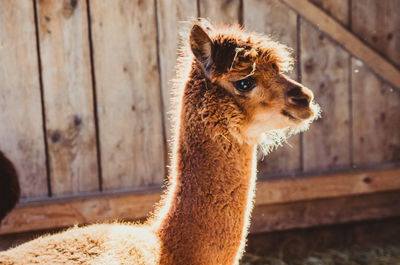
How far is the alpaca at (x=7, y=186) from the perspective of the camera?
1640 millimetres

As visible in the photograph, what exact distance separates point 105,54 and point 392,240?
120 inches

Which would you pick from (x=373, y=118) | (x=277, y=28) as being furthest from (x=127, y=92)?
(x=373, y=118)

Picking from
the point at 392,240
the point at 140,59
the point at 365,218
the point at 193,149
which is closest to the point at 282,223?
the point at 365,218

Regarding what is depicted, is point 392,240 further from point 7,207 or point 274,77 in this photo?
point 7,207

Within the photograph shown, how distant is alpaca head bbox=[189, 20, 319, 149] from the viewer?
1.73m

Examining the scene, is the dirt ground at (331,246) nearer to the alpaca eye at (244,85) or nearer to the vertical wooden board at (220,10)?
the vertical wooden board at (220,10)

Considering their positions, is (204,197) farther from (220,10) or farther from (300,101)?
(220,10)

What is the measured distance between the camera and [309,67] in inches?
135

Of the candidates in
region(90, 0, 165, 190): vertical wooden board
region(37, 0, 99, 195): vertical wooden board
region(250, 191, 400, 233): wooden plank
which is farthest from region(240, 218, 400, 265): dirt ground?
region(37, 0, 99, 195): vertical wooden board

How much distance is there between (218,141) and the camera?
1.74 meters

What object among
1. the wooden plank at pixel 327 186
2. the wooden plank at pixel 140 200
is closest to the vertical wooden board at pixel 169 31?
the wooden plank at pixel 140 200

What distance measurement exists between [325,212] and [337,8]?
1.78 meters

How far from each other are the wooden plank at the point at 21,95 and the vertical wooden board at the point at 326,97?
2138mm

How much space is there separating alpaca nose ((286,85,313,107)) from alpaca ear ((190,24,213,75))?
0.37 meters
